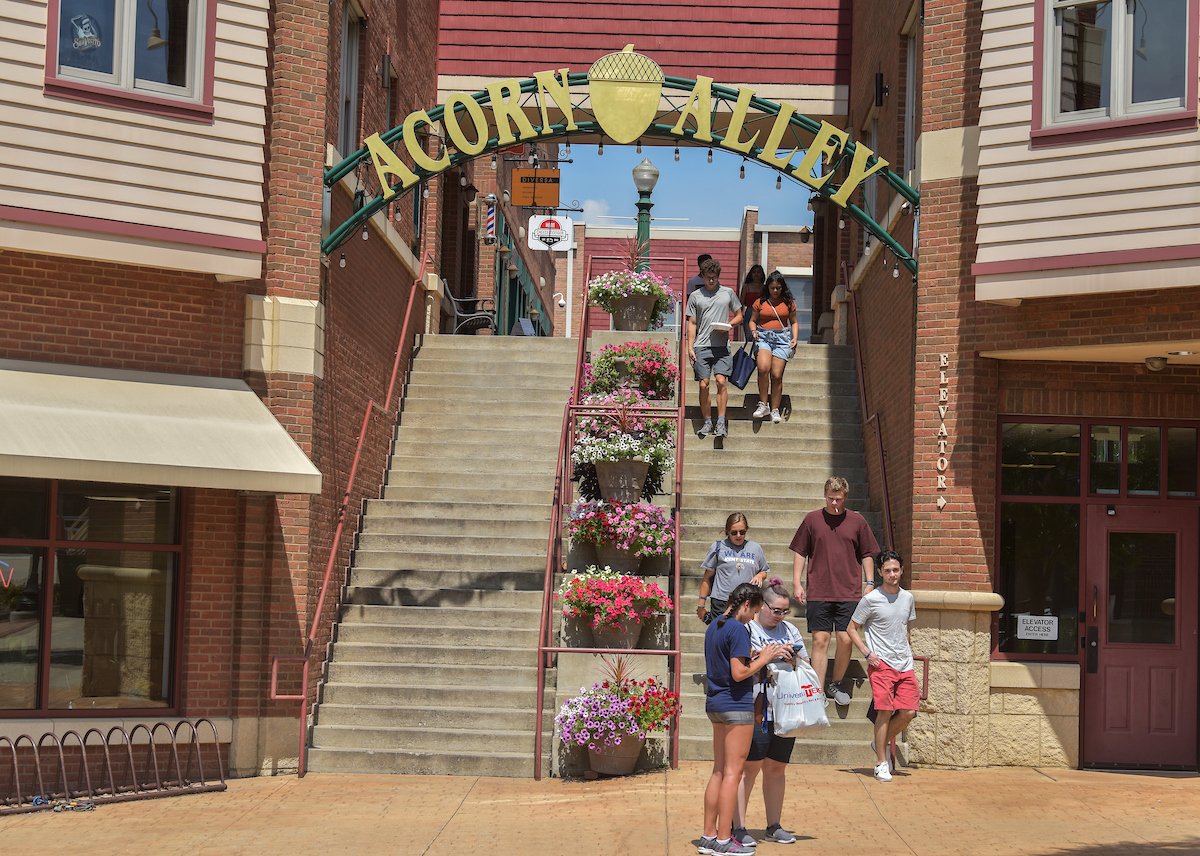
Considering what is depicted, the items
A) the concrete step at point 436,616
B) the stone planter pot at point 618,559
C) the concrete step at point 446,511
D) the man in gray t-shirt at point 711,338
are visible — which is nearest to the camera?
the stone planter pot at point 618,559

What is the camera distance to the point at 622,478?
39.9 ft

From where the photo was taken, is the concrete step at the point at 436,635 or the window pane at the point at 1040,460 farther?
the concrete step at the point at 436,635

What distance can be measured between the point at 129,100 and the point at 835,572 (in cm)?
668

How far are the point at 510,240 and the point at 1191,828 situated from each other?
21.0 m

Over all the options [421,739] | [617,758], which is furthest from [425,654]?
[617,758]

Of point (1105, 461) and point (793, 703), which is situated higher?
point (1105, 461)

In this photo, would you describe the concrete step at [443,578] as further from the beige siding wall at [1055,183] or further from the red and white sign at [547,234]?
the red and white sign at [547,234]

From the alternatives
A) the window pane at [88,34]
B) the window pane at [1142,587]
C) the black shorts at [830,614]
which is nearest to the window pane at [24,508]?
the window pane at [88,34]

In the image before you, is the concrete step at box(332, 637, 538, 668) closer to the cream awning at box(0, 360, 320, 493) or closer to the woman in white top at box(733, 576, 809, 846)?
the cream awning at box(0, 360, 320, 493)

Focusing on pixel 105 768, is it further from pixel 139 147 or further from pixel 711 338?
pixel 711 338

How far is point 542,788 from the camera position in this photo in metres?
9.89

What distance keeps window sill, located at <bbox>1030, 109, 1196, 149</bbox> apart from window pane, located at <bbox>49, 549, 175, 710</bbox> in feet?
25.5

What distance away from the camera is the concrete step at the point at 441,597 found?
39.7ft

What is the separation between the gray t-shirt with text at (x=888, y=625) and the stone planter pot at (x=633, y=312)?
6963 mm
